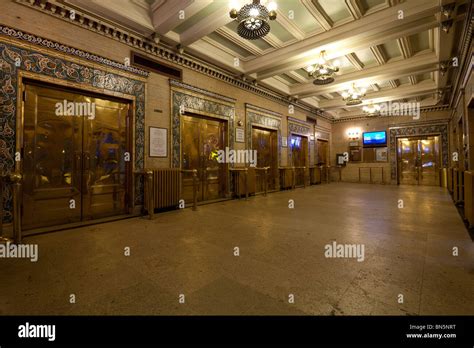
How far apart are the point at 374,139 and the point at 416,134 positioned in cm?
175

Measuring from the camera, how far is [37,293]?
174cm

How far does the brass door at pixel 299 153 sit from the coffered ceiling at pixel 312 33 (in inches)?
121

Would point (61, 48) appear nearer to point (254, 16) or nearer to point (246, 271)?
point (254, 16)

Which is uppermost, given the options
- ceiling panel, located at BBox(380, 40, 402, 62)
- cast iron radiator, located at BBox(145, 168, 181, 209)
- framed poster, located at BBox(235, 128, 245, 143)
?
ceiling panel, located at BBox(380, 40, 402, 62)

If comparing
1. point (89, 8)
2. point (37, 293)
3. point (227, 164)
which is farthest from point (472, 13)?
point (37, 293)

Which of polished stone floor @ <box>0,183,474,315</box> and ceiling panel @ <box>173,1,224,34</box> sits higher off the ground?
ceiling panel @ <box>173,1,224,34</box>

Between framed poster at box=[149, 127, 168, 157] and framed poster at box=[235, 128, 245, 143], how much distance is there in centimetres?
251

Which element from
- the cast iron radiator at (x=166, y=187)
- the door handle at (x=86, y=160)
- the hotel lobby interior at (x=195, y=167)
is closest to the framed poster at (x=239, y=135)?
the hotel lobby interior at (x=195, y=167)

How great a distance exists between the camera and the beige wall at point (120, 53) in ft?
11.3

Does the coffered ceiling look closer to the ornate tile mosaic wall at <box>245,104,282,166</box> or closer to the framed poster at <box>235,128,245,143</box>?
the ornate tile mosaic wall at <box>245,104,282,166</box>

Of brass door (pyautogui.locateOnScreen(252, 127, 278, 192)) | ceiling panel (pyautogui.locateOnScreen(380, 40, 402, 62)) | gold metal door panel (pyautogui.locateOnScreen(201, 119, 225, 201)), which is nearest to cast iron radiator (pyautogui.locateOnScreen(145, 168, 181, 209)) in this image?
gold metal door panel (pyautogui.locateOnScreen(201, 119, 225, 201))

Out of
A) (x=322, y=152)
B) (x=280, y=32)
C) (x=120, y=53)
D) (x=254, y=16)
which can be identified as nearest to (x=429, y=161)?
(x=322, y=152)

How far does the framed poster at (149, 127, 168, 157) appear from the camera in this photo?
4977 millimetres
